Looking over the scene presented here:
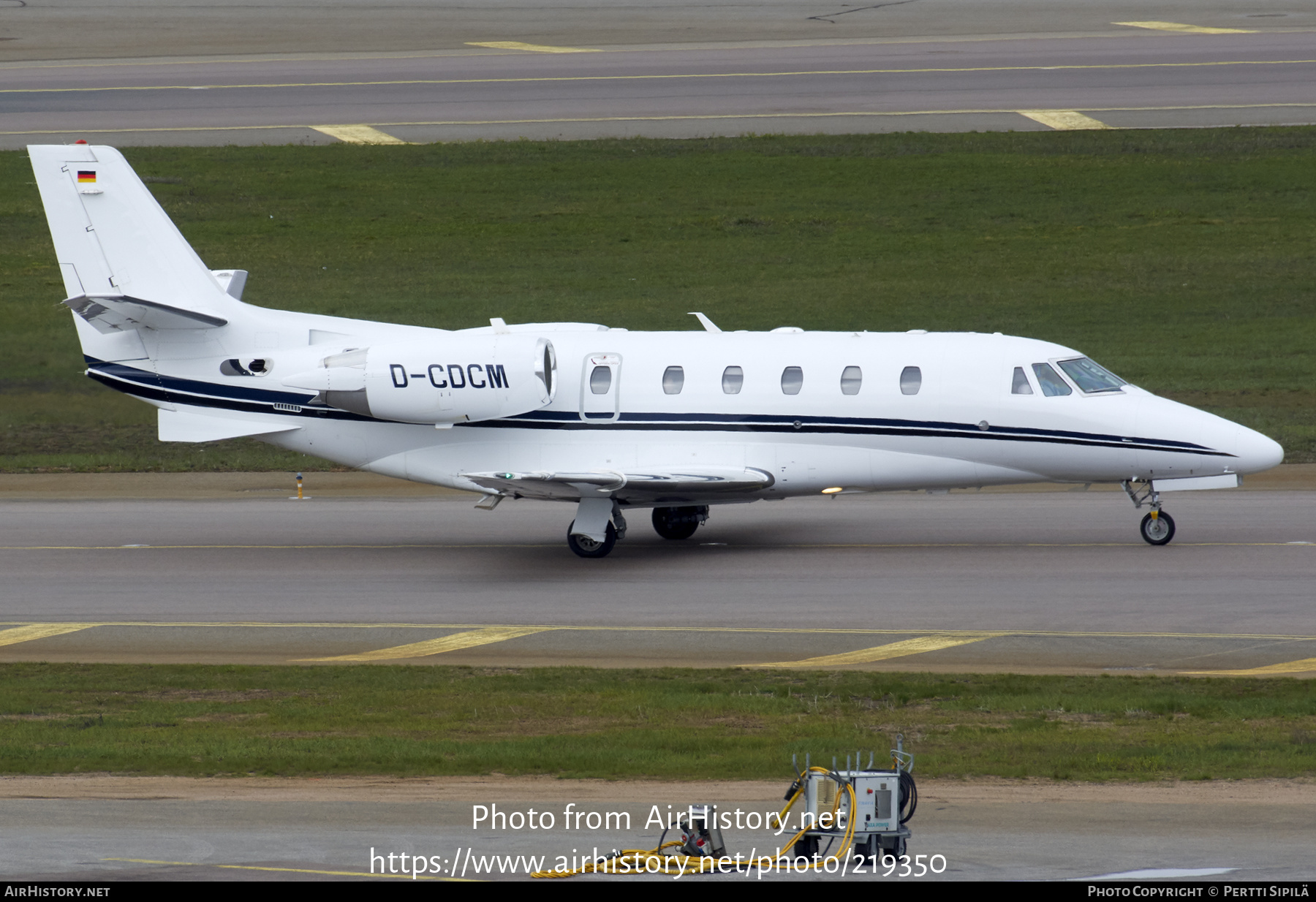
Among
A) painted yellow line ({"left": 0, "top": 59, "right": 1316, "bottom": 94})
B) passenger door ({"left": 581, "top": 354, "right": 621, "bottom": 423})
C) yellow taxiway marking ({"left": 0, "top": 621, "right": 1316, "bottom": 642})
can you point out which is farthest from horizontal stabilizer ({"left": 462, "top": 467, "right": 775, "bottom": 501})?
painted yellow line ({"left": 0, "top": 59, "right": 1316, "bottom": 94})

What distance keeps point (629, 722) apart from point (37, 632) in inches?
405

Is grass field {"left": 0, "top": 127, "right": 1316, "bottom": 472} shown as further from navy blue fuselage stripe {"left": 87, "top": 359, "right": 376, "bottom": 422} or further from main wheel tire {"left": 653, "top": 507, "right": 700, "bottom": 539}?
main wheel tire {"left": 653, "top": 507, "right": 700, "bottom": 539}

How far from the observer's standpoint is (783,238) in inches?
2041

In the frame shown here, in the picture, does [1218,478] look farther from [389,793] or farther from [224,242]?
[224,242]

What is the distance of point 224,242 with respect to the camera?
5216cm

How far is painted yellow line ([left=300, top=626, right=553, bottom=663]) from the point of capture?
22.1 metres

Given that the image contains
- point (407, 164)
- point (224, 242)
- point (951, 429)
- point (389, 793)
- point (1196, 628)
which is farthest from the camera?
point (407, 164)

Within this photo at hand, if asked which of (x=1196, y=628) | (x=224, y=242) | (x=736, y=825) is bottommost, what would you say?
(x=736, y=825)

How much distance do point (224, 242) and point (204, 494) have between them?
18.6 meters

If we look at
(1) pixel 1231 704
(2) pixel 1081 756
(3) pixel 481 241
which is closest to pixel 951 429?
(1) pixel 1231 704

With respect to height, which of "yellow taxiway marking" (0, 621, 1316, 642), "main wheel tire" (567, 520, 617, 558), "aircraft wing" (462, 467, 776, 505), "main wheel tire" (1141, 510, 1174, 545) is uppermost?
"aircraft wing" (462, 467, 776, 505)

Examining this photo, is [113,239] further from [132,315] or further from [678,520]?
[678,520]

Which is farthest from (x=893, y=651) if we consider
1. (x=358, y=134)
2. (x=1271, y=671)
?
(x=358, y=134)

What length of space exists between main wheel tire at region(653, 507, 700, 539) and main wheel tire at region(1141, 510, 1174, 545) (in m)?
7.31
